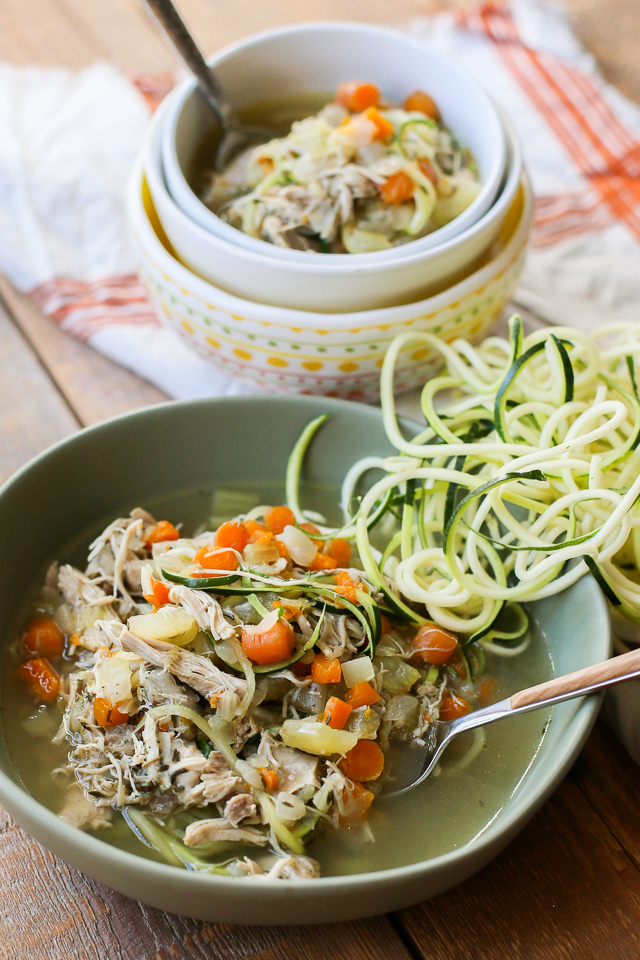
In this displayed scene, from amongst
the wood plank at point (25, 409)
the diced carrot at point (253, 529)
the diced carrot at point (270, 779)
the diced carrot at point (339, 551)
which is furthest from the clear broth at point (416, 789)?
the wood plank at point (25, 409)

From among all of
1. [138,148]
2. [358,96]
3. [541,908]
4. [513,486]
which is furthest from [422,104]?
[541,908]

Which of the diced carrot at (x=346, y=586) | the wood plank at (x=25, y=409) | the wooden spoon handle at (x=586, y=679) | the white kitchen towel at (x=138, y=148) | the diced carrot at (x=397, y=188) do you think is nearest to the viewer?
the wooden spoon handle at (x=586, y=679)

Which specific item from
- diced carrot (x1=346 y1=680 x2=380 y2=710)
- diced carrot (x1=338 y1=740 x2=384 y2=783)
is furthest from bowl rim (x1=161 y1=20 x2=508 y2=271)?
diced carrot (x1=338 y1=740 x2=384 y2=783)

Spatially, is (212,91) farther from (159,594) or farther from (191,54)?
(159,594)

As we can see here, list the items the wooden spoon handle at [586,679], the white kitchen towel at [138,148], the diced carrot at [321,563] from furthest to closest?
the white kitchen towel at [138,148] < the diced carrot at [321,563] < the wooden spoon handle at [586,679]

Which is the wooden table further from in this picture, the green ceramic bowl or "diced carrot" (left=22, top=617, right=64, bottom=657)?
"diced carrot" (left=22, top=617, right=64, bottom=657)

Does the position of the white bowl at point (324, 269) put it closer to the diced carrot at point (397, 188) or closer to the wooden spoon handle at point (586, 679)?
the diced carrot at point (397, 188)

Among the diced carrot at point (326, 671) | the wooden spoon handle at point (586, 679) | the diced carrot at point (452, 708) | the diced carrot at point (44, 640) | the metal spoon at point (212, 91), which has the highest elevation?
the metal spoon at point (212, 91)
